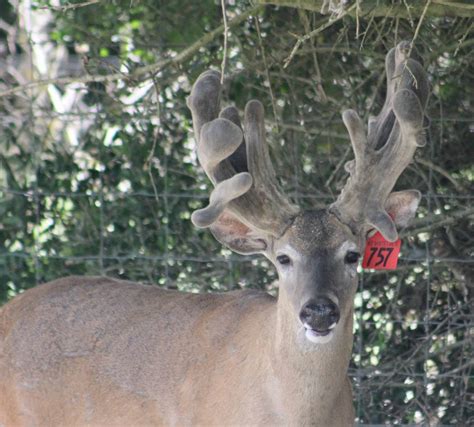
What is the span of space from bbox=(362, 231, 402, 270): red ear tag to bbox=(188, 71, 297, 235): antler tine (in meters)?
0.34

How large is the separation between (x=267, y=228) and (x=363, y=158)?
47 cm

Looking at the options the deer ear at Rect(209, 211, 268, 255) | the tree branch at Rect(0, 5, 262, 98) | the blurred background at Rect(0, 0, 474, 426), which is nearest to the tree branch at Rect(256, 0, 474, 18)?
the tree branch at Rect(0, 5, 262, 98)

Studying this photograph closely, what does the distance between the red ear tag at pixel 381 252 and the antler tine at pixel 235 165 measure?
1.12 ft

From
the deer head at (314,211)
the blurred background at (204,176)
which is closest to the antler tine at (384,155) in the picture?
the deer head at (314,211)

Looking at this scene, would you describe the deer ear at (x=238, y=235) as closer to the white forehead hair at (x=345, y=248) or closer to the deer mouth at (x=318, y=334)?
the white forehead hair at (x=345, y=248)

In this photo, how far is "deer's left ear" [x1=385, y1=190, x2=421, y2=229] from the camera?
15.5 ft

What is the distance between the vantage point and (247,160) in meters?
4.81

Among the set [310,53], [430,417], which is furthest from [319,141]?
[430,417]

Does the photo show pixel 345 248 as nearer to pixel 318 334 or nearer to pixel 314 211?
pixel 314 211

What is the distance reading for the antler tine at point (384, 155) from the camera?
4582mm

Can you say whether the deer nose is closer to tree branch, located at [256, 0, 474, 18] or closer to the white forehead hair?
the white forehead hair

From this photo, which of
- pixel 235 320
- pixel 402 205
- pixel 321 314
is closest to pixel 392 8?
pixel 402 205

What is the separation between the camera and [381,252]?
4.75m

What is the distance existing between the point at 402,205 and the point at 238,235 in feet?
2.22
